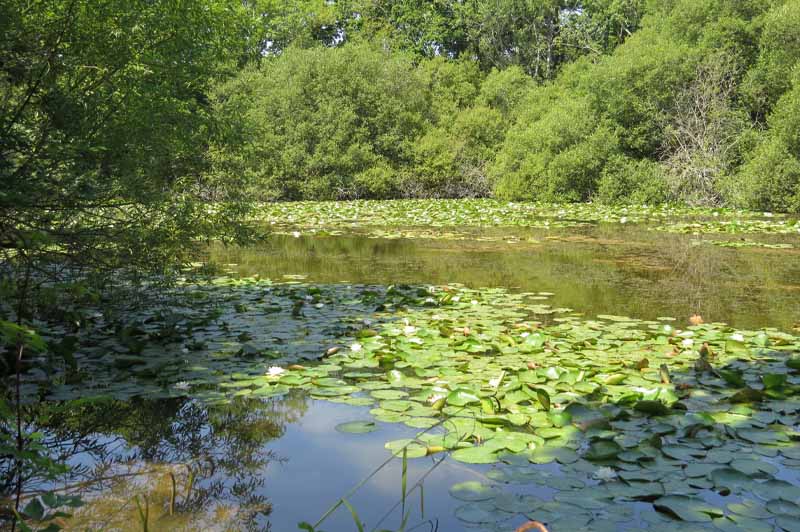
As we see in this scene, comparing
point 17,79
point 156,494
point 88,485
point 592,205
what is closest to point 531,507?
point 156,494

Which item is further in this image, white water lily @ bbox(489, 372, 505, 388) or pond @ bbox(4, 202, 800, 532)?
white water lily @ bbox(489, 372, 505, 388)

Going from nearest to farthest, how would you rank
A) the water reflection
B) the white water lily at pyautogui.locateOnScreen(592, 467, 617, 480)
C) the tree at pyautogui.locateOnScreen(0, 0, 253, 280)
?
the white water lily at pyautogui.locateOnScreen(592, 467, 617, 480)
the tree at pyautogui.locateOnScreen(0, 0, 253, 280)
the water reflection

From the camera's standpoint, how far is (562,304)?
518 centimetres

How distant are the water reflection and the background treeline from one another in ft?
7.20

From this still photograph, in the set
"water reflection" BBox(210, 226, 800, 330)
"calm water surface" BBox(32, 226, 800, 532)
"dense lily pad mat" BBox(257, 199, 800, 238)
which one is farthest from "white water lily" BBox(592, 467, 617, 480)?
"dense lily pad mat" BBox(257, 199, 800, 238)

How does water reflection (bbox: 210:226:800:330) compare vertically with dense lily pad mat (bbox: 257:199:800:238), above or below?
below

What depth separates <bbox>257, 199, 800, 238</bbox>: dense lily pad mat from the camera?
1096 centimetres

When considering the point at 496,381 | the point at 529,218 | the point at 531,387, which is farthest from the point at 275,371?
the point at 529,218

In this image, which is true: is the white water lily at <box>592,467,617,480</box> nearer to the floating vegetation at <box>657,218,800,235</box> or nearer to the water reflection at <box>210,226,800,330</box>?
the water reflection at <box>210,226,800,330</box>

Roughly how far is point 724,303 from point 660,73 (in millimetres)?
13914

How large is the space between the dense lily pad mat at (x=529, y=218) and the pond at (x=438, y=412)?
19.2ft

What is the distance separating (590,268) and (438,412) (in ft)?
15.1

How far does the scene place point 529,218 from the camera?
43.3 ft

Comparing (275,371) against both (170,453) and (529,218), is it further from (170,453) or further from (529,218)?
(529,218)
